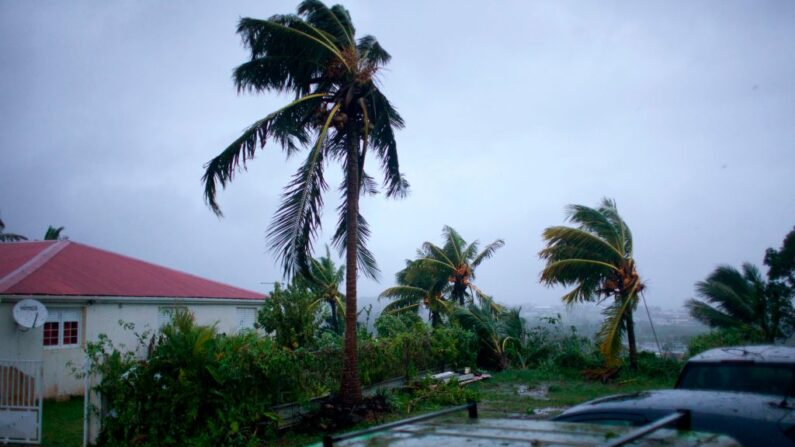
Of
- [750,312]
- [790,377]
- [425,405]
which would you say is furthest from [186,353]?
[750,312]

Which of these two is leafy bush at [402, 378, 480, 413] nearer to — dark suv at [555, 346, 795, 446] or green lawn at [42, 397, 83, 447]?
green lawn at [42, 397, 83, 447]

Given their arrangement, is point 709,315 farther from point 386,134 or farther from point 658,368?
point 386,134

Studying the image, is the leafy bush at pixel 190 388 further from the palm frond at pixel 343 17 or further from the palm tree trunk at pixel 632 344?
the palm tree trunk at pixel 632 344

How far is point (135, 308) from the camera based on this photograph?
18.6 metres

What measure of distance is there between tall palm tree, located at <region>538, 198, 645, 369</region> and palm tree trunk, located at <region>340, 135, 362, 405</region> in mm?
9023

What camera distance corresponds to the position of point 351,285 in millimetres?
12688

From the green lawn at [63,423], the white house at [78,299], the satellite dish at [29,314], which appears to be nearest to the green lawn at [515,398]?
the green lawn at [63,423]

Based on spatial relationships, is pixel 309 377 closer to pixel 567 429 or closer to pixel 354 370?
pixel 354 370

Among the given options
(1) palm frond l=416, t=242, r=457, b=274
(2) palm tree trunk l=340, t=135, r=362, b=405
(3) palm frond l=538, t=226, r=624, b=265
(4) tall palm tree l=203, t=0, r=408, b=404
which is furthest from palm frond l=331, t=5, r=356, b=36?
(1) palm frond l=416, t=242, r=457, b=274

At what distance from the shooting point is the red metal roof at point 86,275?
16484 mm

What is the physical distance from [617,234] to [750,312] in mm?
8602

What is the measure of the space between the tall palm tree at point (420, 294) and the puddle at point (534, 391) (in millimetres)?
8653

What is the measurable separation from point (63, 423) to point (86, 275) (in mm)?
6768

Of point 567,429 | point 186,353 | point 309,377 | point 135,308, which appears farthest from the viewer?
point 135,308
